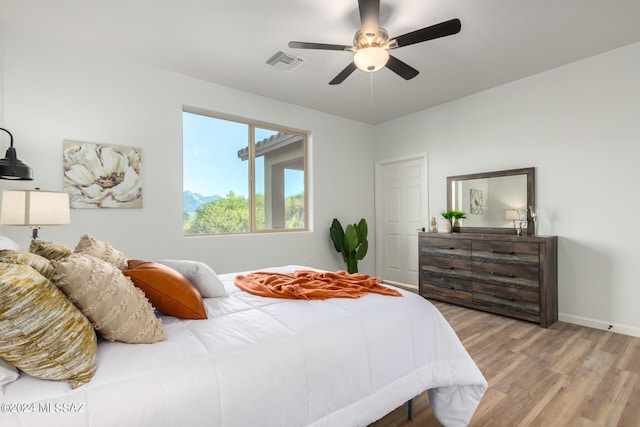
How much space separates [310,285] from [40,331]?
4.16 feet

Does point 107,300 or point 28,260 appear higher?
point 28,260

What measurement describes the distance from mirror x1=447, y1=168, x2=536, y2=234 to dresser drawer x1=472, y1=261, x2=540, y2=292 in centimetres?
48

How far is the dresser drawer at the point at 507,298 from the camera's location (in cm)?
306

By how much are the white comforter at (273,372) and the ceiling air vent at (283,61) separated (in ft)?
7.29

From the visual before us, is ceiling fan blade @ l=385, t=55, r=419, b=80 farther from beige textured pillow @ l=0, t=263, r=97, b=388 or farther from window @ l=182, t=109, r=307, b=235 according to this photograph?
beige textured pillow @ l=0, t=263, r=97, b=388

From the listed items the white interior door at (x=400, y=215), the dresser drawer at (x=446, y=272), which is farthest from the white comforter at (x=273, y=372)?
the white interior door at (x=400, y=215)

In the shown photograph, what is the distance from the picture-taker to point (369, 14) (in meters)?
1.98

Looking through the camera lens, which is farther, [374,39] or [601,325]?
[601,325]

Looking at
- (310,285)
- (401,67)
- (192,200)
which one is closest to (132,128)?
(192,200)

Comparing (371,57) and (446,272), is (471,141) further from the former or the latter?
(371,57)

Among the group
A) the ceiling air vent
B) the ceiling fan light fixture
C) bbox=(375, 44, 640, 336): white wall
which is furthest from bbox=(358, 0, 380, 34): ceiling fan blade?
bbox=(375, 44, 640, 336): white wall

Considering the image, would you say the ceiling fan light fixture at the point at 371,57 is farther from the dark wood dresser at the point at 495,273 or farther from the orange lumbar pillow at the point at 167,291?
the dark wood dresser at the point at 495,273

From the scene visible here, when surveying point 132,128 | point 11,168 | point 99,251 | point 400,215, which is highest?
point 132,128

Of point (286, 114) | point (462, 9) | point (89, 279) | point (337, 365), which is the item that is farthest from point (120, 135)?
point (462, 9)
